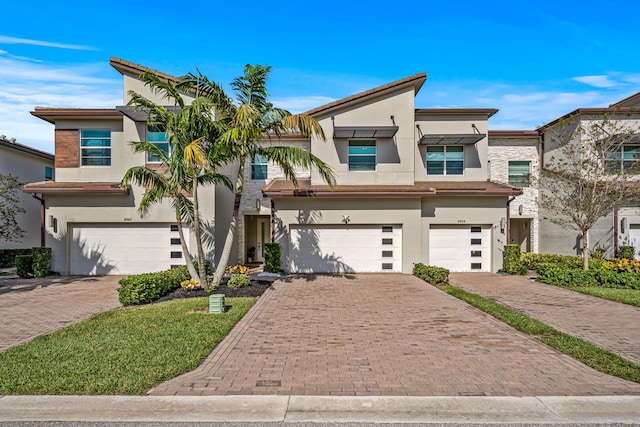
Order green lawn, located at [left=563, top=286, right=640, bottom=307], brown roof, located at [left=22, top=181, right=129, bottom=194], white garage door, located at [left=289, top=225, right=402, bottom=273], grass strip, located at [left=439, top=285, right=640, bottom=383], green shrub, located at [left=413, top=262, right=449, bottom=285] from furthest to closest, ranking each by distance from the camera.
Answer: white garage door, located at [left=289, top=225, right=402, bottom=273]
brown roof, located at [left=22, top=181, right=129, bottom=194]
green shrub, located at [left=413, top=262, right=449, bottom=285]
green lawn, located at [left=563, top=286, right=640, bottom=307]
grass strip, located at [left=439, top=285, right=640, bottom=383]

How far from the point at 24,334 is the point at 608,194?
18.7 metres

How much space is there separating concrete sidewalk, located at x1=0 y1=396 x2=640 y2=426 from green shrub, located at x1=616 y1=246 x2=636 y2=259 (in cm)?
1563

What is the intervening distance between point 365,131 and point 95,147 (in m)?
11.6

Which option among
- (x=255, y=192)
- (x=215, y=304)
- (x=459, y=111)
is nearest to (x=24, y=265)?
(x=255, y=192)

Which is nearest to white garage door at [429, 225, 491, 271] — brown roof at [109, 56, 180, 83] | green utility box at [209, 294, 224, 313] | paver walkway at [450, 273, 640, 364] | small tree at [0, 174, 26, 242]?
paver walkway at [450, 273, 640, 364]

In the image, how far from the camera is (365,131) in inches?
640

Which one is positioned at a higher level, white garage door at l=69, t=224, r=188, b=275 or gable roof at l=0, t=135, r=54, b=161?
gable roof at l=0, t=135, r=54, b=161

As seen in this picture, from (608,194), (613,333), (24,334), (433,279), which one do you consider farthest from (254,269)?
(608,194)

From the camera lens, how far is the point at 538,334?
7.76 metres

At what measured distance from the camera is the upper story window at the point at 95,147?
16750 millimetres

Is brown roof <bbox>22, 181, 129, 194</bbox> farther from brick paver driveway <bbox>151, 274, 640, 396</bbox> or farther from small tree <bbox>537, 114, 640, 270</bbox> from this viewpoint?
small tree <bbox>537, 114, 640, 270</bbox>

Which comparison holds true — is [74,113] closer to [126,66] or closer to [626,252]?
[126,66]

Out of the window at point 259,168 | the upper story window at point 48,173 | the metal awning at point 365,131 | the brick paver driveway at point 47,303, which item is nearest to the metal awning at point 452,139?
the metal awning at point 365,131

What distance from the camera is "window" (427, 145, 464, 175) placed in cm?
1800
